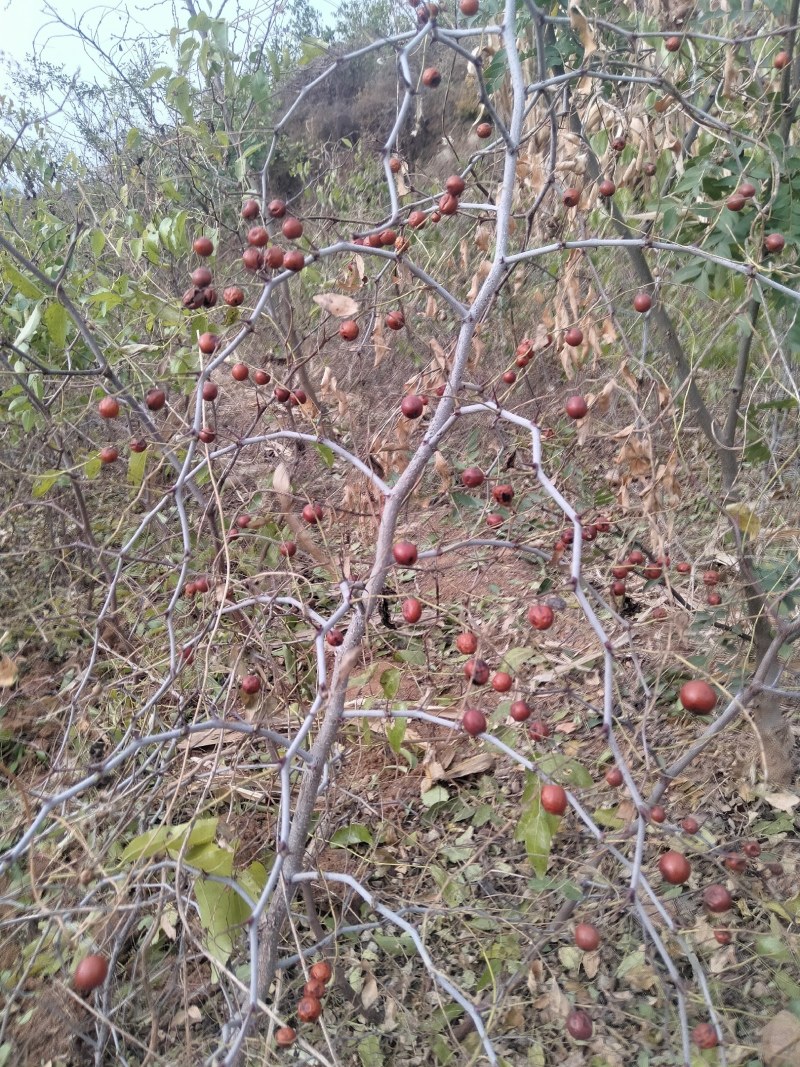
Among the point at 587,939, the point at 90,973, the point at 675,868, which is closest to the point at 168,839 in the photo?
the point at 90,973

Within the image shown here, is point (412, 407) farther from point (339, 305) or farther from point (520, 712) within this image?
point (520, 712)

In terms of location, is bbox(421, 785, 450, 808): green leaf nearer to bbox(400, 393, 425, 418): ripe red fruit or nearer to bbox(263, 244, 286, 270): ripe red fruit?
bbox(400, 393, 425, 418): ripe red fruit

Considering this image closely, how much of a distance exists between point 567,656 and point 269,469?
153cm

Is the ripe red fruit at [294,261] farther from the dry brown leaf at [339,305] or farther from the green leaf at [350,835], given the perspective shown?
the green leaf at [350,835]

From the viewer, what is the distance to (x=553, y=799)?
0.95m

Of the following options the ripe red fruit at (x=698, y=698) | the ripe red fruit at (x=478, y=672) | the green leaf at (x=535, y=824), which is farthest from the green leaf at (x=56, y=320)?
the ripe red fruit at (x=698, y=698)

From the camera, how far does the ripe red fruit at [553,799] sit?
0.95 metres

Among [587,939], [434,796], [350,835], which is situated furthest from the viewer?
[434,796]

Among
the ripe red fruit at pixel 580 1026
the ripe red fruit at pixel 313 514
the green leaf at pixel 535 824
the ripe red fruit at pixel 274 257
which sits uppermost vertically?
the ripe red fruit at pixel 274 257

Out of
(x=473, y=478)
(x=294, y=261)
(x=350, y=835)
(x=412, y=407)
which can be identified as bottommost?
(x=350, y=835)

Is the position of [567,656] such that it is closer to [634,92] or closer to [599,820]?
[599,820]

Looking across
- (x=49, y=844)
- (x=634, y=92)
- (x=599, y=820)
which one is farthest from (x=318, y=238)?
(x=599, y=820)

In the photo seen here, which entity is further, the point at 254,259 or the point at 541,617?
the point at 254,259

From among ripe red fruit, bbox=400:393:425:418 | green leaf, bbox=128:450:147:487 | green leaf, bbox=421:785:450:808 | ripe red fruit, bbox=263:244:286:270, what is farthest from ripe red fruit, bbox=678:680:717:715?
green leaf, bbox=421:785:450:808
